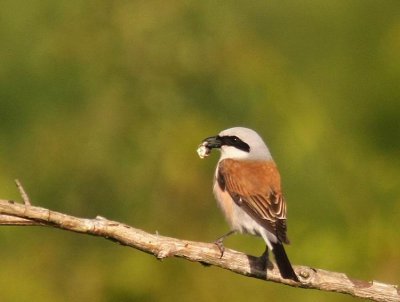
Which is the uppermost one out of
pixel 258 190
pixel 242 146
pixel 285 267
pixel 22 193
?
pixel 242 146

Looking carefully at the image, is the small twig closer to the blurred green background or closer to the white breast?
the white breast

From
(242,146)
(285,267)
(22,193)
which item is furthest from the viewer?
(242,146)

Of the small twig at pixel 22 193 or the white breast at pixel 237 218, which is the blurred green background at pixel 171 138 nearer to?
the white breast at pixel 237 218

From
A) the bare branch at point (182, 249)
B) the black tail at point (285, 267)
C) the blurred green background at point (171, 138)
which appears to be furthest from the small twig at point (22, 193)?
the blurred green background at point (171, 138)

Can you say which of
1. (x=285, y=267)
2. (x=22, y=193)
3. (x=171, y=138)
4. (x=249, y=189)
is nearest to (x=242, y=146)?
(x=249, y=189)

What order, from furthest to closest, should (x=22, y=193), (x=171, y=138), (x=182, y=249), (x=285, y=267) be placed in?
(x=171, y=138) → (x=285, y=267) → (x=182, y=249) → (x=22, y=193)

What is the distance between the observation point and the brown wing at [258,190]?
230 inches

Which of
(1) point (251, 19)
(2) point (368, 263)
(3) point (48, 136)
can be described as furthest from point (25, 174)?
(1) point (251, 19)

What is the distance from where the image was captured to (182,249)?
523 centimetres

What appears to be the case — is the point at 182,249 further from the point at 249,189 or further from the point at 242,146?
the point at 242,146

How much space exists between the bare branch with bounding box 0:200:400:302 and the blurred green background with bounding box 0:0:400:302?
139cm

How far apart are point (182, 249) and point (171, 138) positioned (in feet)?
10.0

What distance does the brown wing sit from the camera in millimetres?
5836

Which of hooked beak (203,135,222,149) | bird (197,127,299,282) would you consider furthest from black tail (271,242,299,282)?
hooked beak (203,135,222,149)
